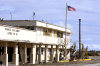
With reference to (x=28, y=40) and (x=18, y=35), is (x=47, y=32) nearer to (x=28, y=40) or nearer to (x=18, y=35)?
(x=28, y=40)

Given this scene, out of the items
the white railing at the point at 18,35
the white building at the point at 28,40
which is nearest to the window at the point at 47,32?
the white building at the point at 28,40

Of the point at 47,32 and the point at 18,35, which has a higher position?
the point at 47,32

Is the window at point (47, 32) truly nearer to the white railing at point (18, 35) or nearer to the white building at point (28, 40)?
the white building at point (28, 40)

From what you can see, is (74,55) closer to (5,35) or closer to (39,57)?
(39,57)

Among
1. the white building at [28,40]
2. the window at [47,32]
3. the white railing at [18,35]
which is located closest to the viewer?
the white railing at [18,35]

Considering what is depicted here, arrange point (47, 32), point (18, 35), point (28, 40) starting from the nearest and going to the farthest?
point (18, 35), point (28, 40), point (47, 32)

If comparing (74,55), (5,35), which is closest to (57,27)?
(74,55)

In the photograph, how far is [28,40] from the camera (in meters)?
38.7

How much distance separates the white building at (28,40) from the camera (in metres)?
33.5

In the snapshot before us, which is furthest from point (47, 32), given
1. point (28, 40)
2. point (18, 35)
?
point (18, 35)

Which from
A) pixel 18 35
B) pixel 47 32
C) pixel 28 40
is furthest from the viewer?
pixel 47 32

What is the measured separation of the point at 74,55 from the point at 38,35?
13.3 meters

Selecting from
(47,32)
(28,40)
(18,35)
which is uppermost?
(47,32)

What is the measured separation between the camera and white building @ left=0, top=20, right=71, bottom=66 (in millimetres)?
33463
